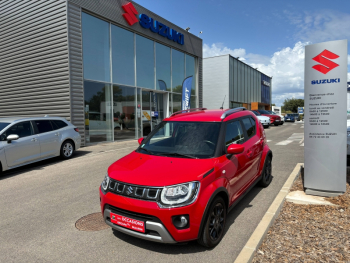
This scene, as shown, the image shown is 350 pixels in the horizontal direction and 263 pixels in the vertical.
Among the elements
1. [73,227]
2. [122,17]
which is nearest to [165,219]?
[73,227]

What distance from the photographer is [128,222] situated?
3.02 metres

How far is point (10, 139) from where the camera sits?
721cm

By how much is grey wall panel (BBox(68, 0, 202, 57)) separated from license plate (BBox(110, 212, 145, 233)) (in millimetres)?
12025

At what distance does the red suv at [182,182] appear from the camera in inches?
113

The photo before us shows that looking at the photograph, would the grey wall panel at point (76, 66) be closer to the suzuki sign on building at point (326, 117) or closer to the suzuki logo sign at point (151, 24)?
the suzuki logo sign at point (151, 24)

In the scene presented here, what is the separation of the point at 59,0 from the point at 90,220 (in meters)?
11.7

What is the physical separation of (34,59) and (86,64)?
304cm

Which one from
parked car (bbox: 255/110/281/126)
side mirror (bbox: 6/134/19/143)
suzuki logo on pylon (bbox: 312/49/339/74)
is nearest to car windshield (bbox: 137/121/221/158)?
suzuki logo on pylon (bbox: 312/49/339/74)

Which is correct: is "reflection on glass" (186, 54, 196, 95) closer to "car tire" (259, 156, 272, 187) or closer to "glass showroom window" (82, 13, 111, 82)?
"glass showroom window" (82, 13, 111, 82)

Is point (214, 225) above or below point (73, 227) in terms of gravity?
above

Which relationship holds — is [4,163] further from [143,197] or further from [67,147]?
[143,197]

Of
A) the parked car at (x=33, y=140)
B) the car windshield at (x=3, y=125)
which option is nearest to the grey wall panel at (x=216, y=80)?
the parked car at (x=33, y=140)

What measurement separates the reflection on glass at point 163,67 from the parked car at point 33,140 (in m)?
8.96

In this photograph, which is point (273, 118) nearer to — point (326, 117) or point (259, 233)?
point (326, 117)
